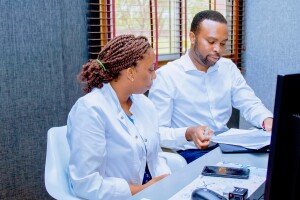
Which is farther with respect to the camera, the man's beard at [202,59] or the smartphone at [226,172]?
the man's beard at [202,59]

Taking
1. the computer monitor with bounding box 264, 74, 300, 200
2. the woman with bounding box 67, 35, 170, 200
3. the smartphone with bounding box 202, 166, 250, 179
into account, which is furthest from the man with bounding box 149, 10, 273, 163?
the computer monitor with bounding box 264, 74, 300, 200

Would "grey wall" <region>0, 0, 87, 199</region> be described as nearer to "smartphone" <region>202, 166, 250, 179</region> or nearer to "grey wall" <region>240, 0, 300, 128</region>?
"smartphone" <region>202, 166, 250, 179</region>

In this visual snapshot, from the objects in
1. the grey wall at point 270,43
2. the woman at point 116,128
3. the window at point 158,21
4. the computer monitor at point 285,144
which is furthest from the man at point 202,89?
the computer monitor at point 285,144

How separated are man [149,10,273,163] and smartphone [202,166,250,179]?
770mm

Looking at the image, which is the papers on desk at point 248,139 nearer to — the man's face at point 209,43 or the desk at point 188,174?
the desk at point 188,174

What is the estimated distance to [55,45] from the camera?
2.09 meters

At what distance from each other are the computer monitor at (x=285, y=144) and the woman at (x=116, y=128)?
773 mm

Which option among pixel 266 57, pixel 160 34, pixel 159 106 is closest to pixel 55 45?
pixel 159 106

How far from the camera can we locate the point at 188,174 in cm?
125

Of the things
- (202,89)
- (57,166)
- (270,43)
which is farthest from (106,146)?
(270,43)

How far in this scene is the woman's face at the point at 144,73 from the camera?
151 cm

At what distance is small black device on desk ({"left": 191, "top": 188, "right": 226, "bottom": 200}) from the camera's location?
0.99m

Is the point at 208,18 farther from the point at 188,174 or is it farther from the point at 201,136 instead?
the point at 188,174

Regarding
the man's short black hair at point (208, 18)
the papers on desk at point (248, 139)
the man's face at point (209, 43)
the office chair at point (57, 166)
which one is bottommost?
the office chair at point (57, 166)
